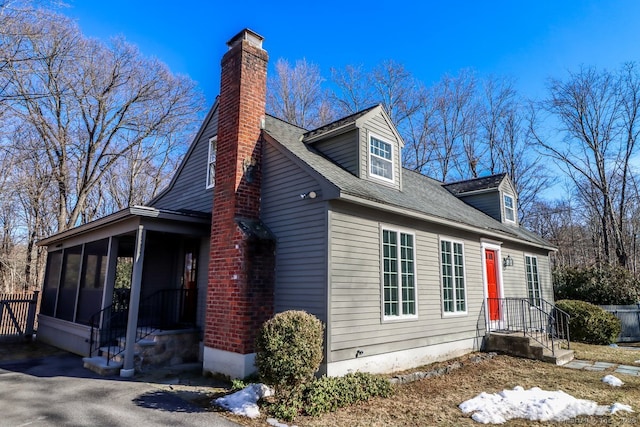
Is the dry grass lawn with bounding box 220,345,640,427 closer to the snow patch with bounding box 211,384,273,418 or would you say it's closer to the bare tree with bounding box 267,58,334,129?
the snow patch with bounding box 211,384,273,418

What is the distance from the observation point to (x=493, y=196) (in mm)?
14586

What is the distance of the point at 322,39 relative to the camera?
616 inches

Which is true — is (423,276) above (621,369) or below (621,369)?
above

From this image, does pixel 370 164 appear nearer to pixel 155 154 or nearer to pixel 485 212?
pixel 485 212

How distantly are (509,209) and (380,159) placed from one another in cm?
878

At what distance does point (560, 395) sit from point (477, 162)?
2271 cm

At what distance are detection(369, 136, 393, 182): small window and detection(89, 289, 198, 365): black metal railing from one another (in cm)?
559

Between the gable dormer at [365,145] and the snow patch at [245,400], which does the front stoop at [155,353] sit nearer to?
the snow patch at [245,400]

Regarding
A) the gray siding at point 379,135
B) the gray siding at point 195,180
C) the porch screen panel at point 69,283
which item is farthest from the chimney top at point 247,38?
the porch screen panel at point 69,283

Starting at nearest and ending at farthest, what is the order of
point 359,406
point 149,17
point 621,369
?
point 359,406, point 621,369, point 149,17

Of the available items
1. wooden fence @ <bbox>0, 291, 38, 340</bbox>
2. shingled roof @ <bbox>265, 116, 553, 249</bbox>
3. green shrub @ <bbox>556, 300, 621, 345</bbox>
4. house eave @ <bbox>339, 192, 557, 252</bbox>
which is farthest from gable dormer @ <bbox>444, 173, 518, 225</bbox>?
wooden fence @ <bbox>0, 291, 38, 340</bbox>

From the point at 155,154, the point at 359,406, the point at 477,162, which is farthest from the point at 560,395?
the point at 155,154

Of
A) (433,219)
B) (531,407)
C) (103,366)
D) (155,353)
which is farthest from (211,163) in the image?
(531,407)

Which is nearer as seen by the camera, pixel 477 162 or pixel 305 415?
pixel 305 415
